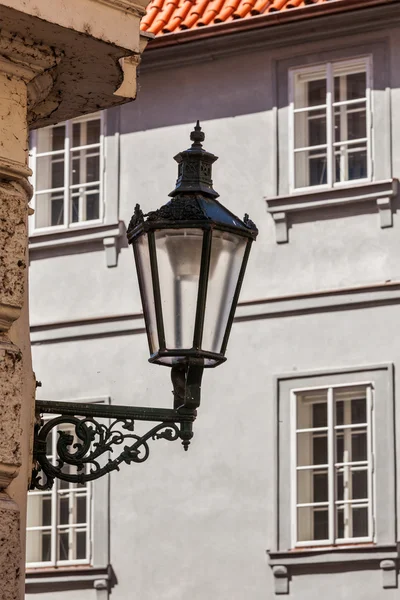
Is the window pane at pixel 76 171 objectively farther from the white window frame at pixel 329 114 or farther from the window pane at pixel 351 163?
Answer: the window pane at pixel 351 163

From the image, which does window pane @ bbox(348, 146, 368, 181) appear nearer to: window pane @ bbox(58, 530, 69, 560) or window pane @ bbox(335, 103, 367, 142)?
window pane @ bbox(335, 103, 367, 142)

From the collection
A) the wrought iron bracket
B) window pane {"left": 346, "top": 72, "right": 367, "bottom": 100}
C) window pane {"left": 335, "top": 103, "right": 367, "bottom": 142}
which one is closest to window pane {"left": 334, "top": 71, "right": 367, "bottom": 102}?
window pane {"left": 346, "top": 72, "right": 367, "bottom": 100}

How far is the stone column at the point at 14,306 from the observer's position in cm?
518

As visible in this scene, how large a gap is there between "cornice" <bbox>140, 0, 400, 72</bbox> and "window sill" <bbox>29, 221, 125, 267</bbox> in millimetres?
1600

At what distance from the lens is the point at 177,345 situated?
595 centimetres

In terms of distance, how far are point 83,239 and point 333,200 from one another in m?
2.68

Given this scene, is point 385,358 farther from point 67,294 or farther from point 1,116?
point 1,116

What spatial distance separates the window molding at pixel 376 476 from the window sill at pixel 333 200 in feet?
4.41

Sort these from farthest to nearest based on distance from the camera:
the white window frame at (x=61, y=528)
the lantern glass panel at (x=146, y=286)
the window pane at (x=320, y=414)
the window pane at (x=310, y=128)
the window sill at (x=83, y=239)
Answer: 1. the window sill at (x=83, y=239)
2. the white window frame at (x=61, y=528)
3. the window pane at (x=310, y=128)
4. the window pane at (x=320, y=414)
5. the lantern glass panel at (x=146, y=286)

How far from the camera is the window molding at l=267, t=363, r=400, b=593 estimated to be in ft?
51.0

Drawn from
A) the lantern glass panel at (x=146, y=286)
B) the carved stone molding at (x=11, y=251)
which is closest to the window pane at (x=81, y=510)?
the lantern glass panel at (x=146, y=286)

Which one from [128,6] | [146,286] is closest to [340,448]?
[146,286]

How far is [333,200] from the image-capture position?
1644 centimetres

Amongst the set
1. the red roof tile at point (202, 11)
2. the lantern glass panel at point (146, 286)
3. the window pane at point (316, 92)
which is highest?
the red roof tile at point (202, 11)
